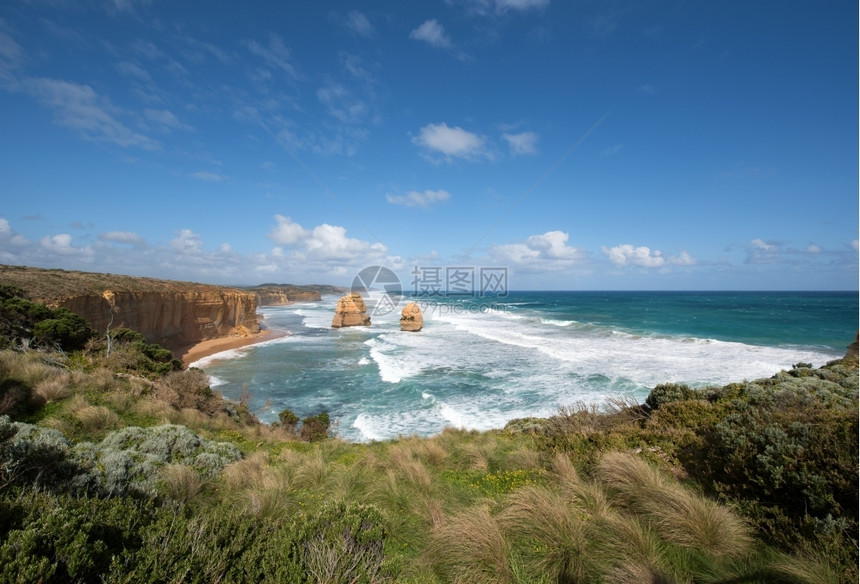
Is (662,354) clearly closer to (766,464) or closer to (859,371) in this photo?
(859,371)

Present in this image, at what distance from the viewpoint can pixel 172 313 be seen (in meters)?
27.5

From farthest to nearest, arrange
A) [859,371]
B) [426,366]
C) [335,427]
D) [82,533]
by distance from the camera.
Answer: [426,366]
[335,427]
[859,371]
[82,533]

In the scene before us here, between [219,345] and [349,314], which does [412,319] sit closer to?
[349,314]

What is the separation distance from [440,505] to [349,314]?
3974cm

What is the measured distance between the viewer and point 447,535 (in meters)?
3.66

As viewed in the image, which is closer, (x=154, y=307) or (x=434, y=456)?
(x=434, y=456)

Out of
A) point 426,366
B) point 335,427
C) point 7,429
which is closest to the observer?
point 7,429

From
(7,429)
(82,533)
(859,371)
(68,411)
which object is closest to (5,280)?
(68,411)

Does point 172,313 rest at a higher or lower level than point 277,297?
higher

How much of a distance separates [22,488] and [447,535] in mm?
3927

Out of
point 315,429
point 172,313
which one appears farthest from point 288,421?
point 172,313

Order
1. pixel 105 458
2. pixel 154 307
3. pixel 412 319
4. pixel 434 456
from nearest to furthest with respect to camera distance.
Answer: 1. pixel 105 458
2. pixel 434 456
3. pixel 154 307
4. pixel 412 319

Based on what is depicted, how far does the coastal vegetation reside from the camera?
A: 2.73m

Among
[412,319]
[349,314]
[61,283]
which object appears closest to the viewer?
[61,283]
